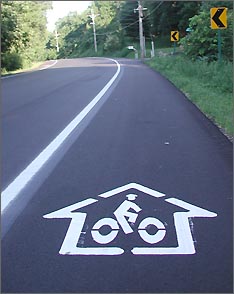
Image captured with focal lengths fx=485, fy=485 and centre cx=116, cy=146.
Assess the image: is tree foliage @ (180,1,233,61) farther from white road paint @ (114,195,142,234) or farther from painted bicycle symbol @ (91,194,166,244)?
painted bicycle symbol @ (91,194,166,244)

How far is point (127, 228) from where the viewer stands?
185 inches

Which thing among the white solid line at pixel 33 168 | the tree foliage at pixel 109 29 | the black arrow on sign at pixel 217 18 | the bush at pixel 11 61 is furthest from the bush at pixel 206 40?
the bush at pixel 11 61

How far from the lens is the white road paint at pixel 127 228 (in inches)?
165

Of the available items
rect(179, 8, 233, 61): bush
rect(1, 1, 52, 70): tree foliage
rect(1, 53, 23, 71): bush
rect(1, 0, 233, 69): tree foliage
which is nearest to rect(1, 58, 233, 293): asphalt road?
rect(179, 8, 233, 61): bush

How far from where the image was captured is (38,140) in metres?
9.30

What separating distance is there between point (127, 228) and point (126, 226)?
5 cm

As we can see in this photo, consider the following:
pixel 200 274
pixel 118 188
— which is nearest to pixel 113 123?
pixel 118 188

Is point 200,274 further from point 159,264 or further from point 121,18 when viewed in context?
point 121,18

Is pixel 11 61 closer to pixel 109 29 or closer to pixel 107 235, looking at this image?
pixel 107 235

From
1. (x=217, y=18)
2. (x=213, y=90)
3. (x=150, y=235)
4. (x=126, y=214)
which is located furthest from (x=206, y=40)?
(x=150, y=235)

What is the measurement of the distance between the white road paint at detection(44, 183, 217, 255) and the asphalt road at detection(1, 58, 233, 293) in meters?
0.01

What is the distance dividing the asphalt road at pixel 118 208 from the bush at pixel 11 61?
107 ft

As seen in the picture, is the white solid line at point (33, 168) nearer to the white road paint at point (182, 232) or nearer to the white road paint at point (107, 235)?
the white road paint at point (107, 235)

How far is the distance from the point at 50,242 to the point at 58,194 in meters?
1.45
